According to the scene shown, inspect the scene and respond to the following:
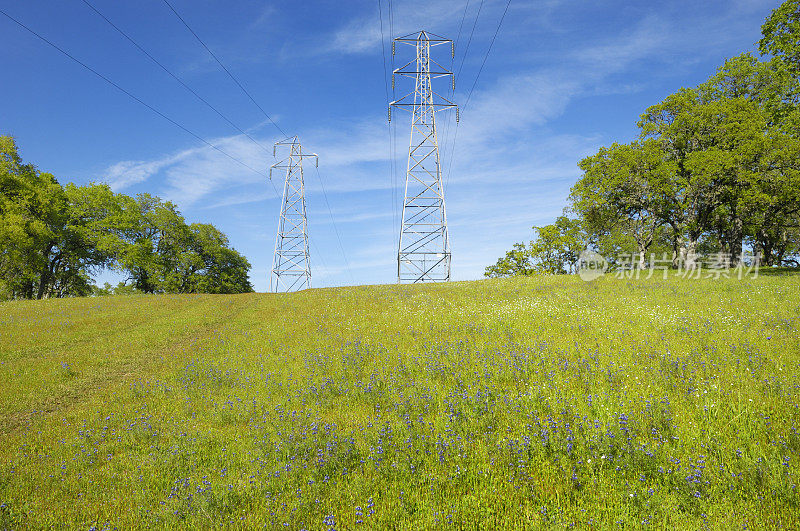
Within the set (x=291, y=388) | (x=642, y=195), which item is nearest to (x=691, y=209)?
(x=642, y=195)

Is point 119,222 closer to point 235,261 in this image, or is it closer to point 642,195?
point 235,261

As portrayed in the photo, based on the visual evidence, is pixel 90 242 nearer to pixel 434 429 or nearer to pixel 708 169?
pixel 434 429

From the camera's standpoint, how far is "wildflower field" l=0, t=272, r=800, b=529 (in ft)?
14.0

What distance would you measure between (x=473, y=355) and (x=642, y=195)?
34.1 m

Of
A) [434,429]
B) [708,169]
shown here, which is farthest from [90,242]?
[708,169]

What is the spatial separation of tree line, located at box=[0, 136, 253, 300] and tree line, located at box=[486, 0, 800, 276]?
57.1 m

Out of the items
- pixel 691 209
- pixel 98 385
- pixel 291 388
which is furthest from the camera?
pixel 691 209

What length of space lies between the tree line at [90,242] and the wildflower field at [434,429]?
35.7m

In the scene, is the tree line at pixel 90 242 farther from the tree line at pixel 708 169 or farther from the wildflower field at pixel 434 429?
the tree line at pixel 708 169

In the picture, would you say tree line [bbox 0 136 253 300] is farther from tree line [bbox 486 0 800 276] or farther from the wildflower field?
tree line [bbox 486 0 800 276]

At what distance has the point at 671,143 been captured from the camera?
113ft

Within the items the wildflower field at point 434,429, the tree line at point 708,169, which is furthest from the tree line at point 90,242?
the tree line at point 708,169

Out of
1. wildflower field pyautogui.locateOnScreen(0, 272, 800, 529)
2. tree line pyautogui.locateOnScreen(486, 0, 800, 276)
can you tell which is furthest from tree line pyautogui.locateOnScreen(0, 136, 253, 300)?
tree line pyautogui.locateOnScreen(486, 0, 800, 276)

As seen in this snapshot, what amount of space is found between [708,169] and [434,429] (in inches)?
1355
